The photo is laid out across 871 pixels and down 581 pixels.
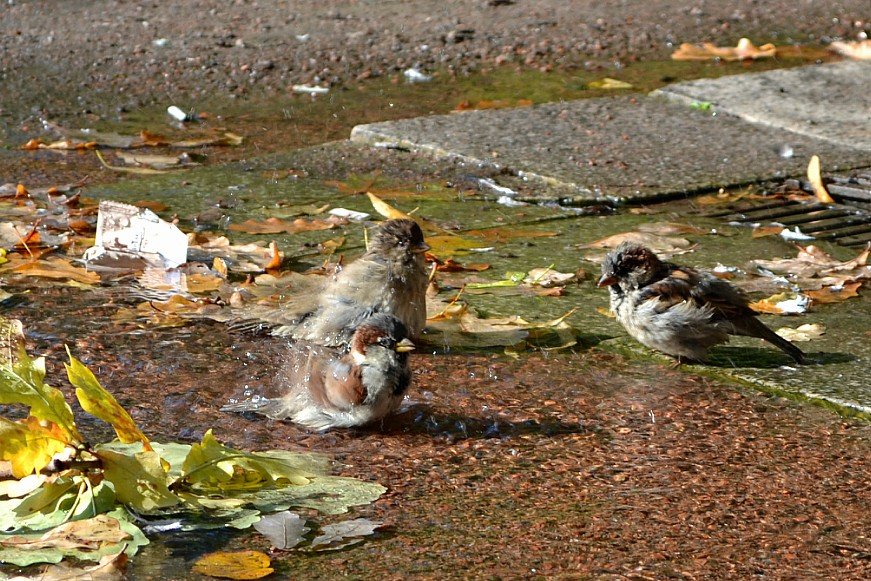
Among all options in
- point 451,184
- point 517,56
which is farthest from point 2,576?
point 517,56

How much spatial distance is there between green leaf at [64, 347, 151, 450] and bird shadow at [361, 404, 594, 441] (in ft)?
2.71

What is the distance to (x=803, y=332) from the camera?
471cm

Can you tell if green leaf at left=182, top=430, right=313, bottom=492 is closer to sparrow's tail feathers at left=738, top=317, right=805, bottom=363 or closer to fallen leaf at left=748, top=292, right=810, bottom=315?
sparrow's tail feathers at left=738, top=317, right=805, bottom=363

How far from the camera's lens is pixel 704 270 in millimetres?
5355

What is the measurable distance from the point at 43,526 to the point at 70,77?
6.38 meters

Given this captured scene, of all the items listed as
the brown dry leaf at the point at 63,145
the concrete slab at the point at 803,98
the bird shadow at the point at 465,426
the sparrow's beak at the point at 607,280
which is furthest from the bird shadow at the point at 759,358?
the brown dry leaf at the point at 63,145

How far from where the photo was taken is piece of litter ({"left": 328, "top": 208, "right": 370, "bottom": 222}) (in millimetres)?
5965

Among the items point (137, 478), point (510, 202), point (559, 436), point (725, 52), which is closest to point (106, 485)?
point (137, 478)

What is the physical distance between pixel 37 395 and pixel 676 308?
7.72 feet

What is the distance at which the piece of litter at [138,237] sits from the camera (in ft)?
17.2

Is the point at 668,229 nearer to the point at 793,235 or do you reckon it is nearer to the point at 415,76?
the point at 793,235


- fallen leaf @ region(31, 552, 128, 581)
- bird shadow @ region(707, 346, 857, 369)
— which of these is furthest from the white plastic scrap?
fallen leaf @ region(31, 552, 128, 581)

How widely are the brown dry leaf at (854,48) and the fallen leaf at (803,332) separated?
5174mm

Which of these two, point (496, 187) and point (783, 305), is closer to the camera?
point (783, 305)
